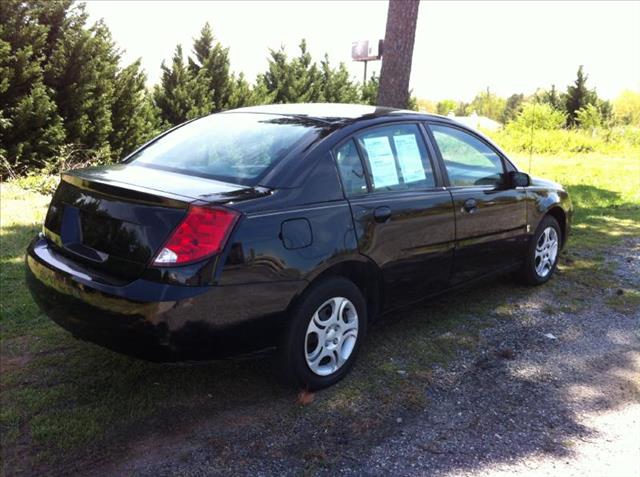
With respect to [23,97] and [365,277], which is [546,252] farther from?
[23,97]

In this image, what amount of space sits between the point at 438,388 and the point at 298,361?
91 centimetres

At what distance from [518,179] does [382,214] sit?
1775mm

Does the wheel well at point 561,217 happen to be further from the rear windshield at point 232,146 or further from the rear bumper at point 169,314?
the rear bumper at point 169,314

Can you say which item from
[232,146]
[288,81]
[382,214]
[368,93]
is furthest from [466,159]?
[368,93]

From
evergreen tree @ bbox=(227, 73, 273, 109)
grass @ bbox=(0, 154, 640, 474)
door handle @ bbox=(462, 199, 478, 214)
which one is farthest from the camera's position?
evergreen tree @ bbox=(227, 73, 273, 109)

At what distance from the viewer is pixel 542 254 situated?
18.2 ft

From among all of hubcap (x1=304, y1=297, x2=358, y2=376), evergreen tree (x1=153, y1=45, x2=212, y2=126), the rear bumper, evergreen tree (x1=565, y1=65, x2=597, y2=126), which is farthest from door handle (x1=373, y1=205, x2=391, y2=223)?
evergreen tree (x1=565, y1=65, x2=597, y2=126)

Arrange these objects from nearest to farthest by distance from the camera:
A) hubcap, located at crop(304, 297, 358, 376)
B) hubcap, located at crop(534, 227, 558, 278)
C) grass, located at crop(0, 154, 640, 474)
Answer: grass, located at crop(0, 154, 640, 474), hubcap, located at crop(304, 297, 358, 376), hubcap, located at crop(534, 227, 558, 278)

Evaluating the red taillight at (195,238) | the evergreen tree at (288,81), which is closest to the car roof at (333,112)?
the red taillight at (195,238)

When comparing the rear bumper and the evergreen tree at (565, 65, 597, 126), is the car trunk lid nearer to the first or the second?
the rear bumper

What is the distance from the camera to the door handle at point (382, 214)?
3.68 m

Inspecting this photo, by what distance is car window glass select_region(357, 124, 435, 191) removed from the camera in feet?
12.6

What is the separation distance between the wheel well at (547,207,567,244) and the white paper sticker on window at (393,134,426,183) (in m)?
1.94

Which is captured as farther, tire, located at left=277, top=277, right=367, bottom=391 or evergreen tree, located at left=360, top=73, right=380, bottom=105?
evergreen tree, located at left=360, top=73, right=380, bottom=105
